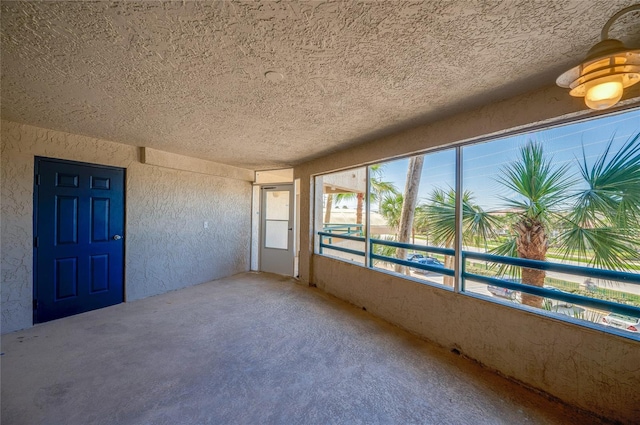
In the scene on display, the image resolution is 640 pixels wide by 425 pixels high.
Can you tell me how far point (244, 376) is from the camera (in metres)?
2.02

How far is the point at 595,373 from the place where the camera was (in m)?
1.64

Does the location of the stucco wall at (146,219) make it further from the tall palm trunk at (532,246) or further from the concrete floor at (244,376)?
the tall palm trunk at (532,246)

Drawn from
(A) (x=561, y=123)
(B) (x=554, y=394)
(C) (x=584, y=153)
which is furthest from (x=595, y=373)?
(A) (x=561, y=123)

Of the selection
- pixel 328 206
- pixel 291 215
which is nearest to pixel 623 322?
pixel 291 215

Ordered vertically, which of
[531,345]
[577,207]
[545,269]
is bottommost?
[531,345]

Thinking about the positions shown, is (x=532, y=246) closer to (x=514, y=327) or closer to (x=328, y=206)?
(x=514, y=327)

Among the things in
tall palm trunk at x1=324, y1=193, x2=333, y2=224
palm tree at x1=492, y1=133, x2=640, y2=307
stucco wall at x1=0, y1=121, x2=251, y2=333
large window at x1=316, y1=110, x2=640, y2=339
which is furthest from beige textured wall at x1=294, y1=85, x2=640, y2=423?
tall palm trunk at x1=324, y1=193, x2=333, y2=224

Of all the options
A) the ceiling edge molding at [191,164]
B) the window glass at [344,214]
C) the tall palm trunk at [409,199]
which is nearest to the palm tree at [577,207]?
the window glass at [344,214]

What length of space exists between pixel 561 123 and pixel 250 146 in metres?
3.39

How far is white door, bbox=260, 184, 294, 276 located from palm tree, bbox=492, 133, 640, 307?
3.78 m

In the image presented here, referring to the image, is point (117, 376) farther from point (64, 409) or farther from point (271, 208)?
point (271, 208)

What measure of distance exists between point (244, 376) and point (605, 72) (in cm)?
286

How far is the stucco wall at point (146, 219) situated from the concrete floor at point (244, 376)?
0.67 metres

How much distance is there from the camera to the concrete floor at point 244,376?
5.41 feet
